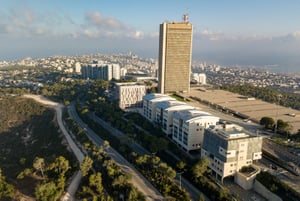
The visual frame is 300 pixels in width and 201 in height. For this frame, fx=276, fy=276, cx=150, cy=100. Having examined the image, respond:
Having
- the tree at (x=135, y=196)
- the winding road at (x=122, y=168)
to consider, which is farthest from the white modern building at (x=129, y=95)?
the tree at (x=135, y=196)

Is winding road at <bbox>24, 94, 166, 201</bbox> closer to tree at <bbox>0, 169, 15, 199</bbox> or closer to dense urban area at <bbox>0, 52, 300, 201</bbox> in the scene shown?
dense urban area at <bbox>0, 52, 300, 201</bbox>

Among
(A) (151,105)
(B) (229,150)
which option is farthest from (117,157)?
(B) (229,150)

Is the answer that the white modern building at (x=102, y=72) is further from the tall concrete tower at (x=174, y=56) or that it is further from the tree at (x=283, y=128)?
the tree at (x=283, y=128)

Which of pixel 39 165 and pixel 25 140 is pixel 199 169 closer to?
pixel 39 165

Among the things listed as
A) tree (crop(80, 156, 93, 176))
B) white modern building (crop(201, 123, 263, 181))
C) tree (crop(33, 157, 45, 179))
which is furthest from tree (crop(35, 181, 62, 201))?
white modern building (crop(201, 123, 263, 181))

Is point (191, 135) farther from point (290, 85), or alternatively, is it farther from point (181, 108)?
point (290, 85)

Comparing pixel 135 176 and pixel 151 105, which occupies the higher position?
pixel 151 105
